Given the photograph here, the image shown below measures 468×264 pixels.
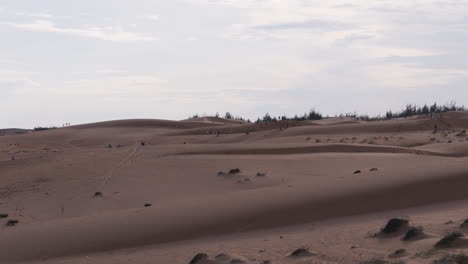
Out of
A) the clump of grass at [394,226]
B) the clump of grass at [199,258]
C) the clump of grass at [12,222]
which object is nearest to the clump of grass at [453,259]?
the clump of grass at [394,226]

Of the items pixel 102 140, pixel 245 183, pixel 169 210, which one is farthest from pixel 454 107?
pixel 169 210

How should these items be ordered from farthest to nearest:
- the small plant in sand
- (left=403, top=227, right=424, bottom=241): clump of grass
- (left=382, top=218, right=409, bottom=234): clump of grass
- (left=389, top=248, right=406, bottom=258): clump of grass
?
(left=382, top=218, right=409, bottom=234): clump of grass → the small plant in sand → (left=403, top=227, right=424, bottom=241): clump of grass → (left=389, top=248, right=406, bottom=258): clump of grass

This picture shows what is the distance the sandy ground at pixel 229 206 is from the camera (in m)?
9.18

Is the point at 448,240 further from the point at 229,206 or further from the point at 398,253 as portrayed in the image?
the point at 229,206

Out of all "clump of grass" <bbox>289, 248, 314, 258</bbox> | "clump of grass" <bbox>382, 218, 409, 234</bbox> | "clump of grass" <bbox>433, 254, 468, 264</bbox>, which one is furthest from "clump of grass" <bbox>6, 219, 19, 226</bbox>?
"clump of grass" <bbox>433, 254, 468, 264</bbox>

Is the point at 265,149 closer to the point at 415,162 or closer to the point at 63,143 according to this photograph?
the point at 415,162

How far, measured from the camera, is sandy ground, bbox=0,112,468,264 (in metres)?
9.18

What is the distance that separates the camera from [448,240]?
7.87 meters

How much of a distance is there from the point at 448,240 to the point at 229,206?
4.94 m

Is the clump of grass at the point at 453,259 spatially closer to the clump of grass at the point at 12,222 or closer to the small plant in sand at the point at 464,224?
the small plant in sand at the point at 464,224

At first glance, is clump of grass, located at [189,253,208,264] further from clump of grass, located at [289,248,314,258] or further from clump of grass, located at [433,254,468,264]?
clump of grass, located at [433,254,468,264]

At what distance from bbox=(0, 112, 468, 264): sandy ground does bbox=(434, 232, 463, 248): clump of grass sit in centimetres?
2

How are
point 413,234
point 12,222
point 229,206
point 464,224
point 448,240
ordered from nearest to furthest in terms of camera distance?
point 448,240 < point 413,234 < point 464,224 < point 229,206 < point 12,222

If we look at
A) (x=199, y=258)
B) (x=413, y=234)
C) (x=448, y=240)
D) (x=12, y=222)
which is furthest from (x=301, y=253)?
(x=12, y=222)
